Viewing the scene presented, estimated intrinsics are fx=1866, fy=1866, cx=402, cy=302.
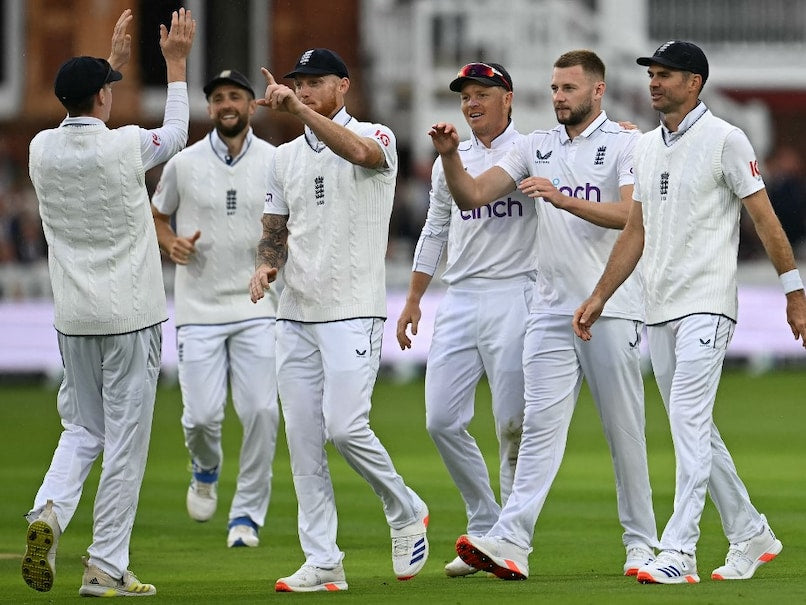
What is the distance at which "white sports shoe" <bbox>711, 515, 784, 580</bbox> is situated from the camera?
29.6 ft

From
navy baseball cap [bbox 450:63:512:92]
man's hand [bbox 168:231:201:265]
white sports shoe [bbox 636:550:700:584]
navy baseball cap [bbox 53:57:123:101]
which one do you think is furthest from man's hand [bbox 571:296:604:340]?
man's hand [bbox 168:231:201:265]

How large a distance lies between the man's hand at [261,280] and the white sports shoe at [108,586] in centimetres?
148

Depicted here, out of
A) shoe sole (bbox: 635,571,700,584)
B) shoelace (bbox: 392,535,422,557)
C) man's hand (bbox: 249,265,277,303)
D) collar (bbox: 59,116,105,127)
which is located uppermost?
collar (bbox: 59,116,105,127)

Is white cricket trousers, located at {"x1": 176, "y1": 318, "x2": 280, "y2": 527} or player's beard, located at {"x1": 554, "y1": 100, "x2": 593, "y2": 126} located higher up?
player's beard, located at {"x1": 554, "y1": 100, "x2": 593, "y2": 126}

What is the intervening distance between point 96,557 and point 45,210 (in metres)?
1.70

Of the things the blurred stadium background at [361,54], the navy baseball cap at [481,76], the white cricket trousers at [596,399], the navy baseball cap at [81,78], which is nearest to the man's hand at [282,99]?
the navy baseball cap at [81,78]

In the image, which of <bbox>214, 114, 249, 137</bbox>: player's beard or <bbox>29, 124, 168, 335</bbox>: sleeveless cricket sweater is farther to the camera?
<bbox>214, 114, 249, 137</bbox>: player's beard

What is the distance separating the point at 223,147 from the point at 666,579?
15.7 ft

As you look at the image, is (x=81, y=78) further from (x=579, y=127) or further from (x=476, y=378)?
(x=476, y=378)

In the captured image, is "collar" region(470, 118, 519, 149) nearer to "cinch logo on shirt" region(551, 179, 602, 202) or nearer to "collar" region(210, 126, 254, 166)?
"cinch logo on shirt" region(551, 179, 602, 202)

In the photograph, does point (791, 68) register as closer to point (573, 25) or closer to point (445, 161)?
point (573, 25)

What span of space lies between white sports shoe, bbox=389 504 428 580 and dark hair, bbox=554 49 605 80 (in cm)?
243

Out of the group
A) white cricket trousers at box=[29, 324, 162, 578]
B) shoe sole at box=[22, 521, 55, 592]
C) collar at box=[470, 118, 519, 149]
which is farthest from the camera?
collar at box=[470, 118, 519, 149]

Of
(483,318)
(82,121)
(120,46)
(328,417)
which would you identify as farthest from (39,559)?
(483,318)
